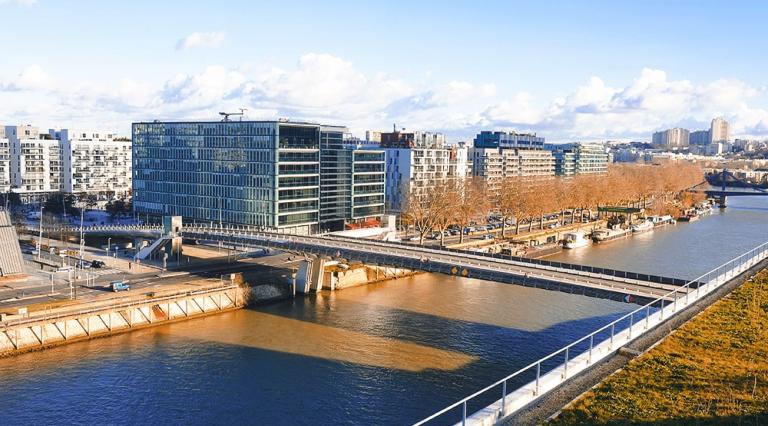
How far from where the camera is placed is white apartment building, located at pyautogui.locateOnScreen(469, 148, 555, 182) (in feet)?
515

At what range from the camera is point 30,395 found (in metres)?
37.2

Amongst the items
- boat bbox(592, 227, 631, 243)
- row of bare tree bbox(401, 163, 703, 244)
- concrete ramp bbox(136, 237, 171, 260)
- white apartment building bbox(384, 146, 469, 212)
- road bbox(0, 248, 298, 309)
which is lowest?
boat bbox(592, 227, 631, 243)

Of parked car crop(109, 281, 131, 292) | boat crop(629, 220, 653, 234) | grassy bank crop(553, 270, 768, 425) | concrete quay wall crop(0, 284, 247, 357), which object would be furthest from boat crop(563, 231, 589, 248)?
parked car crop(109, 281, 131, 292)

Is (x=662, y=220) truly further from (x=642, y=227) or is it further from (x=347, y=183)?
(x=347, y=183)

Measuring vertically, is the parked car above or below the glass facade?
below

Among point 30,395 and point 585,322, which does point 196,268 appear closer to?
point 30,395

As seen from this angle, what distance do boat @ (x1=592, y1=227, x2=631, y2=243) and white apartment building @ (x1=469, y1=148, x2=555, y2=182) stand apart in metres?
36.7

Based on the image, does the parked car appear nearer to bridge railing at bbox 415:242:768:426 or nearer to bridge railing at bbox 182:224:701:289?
bridge railing at bbox 182:224:701:289

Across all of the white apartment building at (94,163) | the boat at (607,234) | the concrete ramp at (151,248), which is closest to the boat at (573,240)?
the boat at (607,234)

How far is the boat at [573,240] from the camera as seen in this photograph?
4007 inches

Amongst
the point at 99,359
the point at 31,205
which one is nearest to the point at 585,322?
the point at 99,359

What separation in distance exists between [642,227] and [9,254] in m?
108

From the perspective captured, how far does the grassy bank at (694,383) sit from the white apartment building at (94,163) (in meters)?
125

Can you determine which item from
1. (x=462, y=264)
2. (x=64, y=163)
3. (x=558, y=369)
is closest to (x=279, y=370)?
(x=462, y=264)
